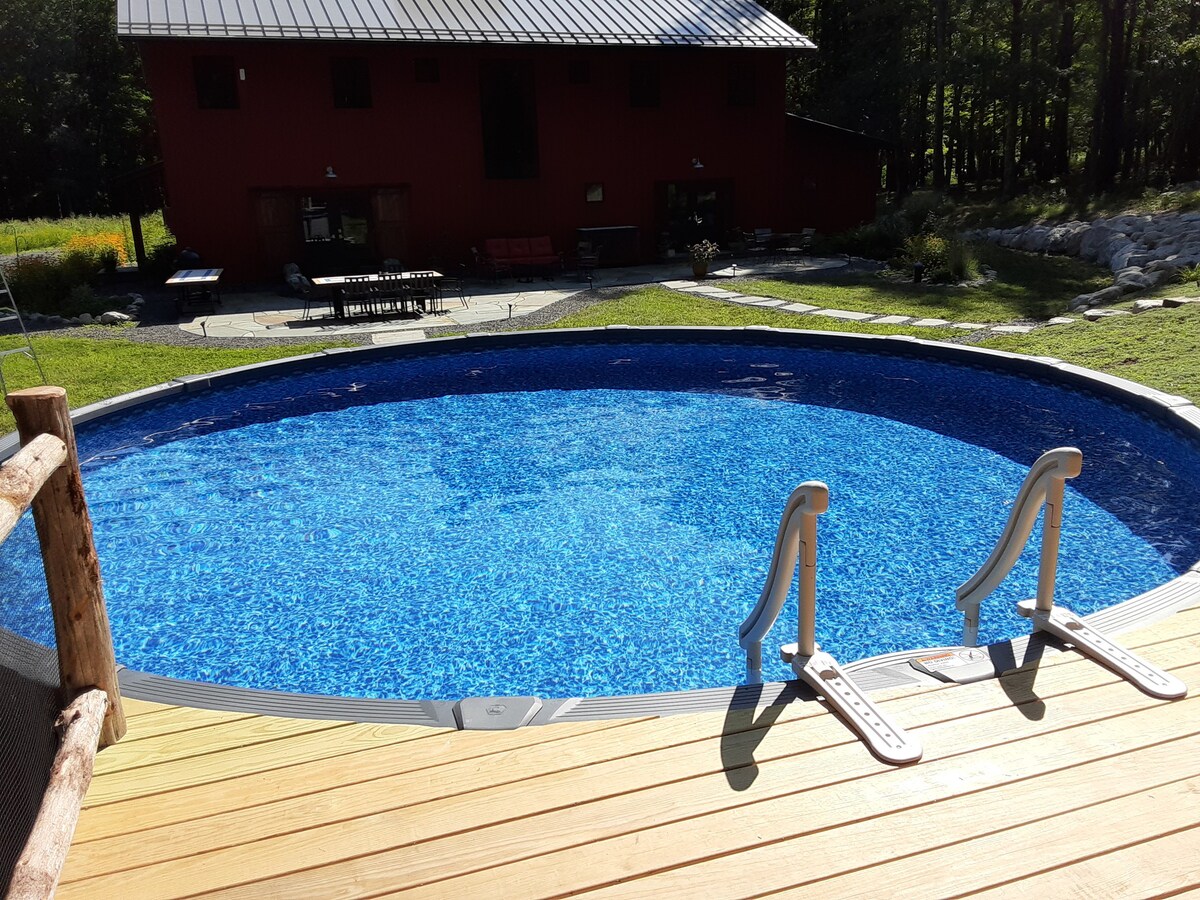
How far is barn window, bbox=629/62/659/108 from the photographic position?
19.4 metres

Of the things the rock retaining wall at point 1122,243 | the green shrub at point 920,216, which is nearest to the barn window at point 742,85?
the green shrub at point 920,216

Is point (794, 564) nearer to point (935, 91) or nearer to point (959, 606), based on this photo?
point (959, 606)

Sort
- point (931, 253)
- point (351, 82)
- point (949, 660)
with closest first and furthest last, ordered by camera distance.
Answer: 1. point (949, 660)
2. point (931, 253)
3. point (351, 82)

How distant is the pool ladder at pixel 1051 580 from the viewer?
3092 mm

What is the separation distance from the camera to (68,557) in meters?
2.80

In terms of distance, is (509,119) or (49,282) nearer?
(49,282)

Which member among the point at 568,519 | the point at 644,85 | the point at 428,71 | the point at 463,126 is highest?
the point at 428,71

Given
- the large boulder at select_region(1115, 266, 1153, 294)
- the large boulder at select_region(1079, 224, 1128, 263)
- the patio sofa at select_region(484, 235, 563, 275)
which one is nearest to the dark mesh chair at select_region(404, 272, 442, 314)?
the patio sofa at select_region(484, 235, 563, 275)

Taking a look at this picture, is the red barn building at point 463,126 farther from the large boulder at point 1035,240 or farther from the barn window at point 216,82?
the large boulder at point 1035,240

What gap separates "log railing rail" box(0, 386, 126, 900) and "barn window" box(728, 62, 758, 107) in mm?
19779

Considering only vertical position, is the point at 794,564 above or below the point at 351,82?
below

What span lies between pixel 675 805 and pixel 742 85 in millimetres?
20383

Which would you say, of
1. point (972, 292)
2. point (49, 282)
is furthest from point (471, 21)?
point (972, 292)

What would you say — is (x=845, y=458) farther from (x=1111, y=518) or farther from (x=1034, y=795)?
(x=1034, y=795)
